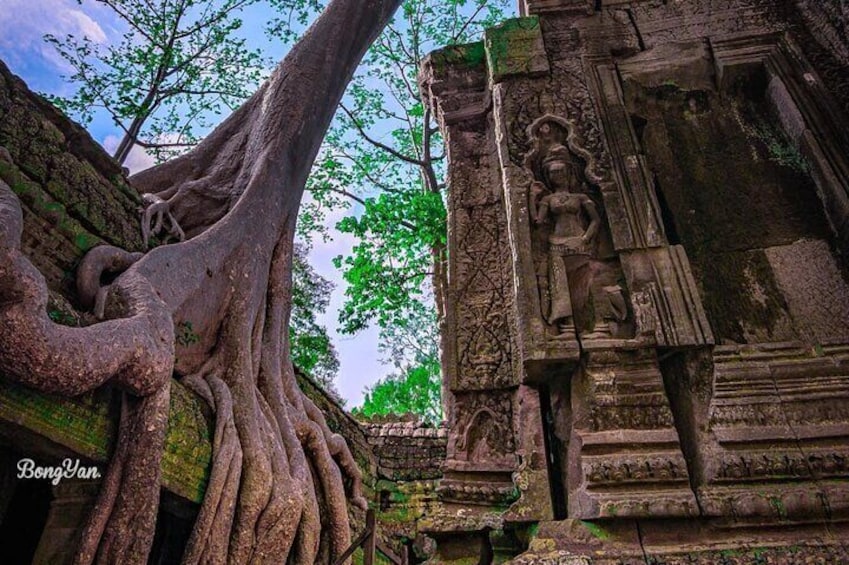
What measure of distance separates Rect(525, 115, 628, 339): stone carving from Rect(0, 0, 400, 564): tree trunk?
1875 millimetres

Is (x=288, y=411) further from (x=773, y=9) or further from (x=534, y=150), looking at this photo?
(x=773, y=9)

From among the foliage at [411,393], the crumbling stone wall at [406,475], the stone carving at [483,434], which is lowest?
the stone carving at [483,434]

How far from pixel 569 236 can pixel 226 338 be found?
230 centimetres

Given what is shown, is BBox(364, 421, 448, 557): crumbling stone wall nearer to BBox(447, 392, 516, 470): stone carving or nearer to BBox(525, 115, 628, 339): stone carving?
BBox(447, 392, 516, 470): stone carving

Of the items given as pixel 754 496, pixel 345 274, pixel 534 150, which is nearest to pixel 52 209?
pixel 534 150

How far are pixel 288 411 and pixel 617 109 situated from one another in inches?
117

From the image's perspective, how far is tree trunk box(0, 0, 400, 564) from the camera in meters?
2.05

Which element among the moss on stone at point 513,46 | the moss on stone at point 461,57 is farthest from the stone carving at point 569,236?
the moss on stone at point 461,57

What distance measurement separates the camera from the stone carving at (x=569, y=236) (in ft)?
8.21

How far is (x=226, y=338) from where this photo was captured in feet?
11.2

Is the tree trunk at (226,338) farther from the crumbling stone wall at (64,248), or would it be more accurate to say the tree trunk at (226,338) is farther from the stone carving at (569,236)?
the stone carving at (569,236)

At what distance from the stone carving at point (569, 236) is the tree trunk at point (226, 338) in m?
1.88

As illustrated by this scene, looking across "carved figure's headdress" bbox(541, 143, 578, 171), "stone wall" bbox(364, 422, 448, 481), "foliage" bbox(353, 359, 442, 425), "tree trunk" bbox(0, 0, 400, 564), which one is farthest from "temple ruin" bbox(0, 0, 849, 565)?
"foliage" bbox(353, 359, 442, 425)

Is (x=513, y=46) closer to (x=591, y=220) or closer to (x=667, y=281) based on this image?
(x=591, y=220)
